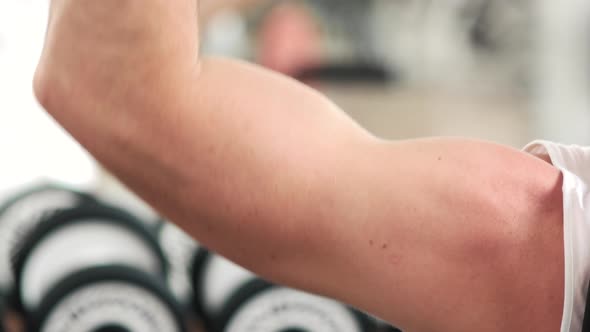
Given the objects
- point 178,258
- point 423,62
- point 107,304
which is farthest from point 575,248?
point 423,62

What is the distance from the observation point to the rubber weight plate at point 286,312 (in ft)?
3.07

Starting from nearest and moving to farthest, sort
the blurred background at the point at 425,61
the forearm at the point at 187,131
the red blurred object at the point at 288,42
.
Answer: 1. the forearm at the point at 187,131
2. the red blurred object at the point at 288,42
3. the blurred background at the point at 425,61

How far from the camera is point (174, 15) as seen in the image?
1.86 ft

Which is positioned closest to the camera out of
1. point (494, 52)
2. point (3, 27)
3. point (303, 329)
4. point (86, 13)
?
point (86, 13)

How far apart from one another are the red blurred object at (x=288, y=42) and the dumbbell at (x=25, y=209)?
1886 mm

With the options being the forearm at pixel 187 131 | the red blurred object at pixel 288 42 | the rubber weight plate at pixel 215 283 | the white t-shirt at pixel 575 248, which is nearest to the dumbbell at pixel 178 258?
the rubber weight plate at pixel 215 283

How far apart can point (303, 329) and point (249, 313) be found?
0.07 m

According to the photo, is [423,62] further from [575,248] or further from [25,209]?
[575,248]

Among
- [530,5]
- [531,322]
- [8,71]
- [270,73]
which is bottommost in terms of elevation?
[8,71]

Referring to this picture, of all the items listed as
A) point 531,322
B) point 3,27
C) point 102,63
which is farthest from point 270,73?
point 3,27

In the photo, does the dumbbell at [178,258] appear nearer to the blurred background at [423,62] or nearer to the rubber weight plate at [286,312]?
the rubber weight plate at [286,312]

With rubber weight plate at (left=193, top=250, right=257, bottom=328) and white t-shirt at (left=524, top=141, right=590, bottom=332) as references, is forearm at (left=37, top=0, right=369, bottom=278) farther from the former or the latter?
rubber weight plate at (left=193, top=250, right=257, bottom=328)

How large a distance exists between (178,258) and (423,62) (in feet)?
9.37

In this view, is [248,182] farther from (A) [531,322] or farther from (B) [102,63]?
(A) [531,322]
